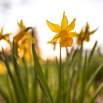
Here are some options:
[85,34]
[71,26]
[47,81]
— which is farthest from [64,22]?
[47,81]

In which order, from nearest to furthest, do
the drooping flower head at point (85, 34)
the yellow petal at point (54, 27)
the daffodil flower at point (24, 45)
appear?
the yellow petal at point (54, 27), the drooping flower head at point (85, 34), the daffodil flower at point (24, 45)

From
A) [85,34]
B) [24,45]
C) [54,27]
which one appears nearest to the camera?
[54,27]

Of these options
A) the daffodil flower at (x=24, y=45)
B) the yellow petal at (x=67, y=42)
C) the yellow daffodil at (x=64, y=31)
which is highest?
the yellow daffodil at (x=64, y=31)

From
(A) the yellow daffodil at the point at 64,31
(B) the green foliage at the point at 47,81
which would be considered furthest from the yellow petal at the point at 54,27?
(B) the green foliage at the point at 47,81

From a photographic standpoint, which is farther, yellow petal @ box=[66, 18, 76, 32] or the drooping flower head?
the drooping flower head

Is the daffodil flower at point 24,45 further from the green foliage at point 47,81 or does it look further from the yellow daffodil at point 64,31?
the yellow daffodil at point 64,31

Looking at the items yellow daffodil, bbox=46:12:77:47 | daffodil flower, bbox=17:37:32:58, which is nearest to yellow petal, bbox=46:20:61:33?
yellow daffodil, bbox=46:12:77:47

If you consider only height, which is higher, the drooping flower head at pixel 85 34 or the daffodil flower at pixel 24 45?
the drooping flower head at pixel 85 34

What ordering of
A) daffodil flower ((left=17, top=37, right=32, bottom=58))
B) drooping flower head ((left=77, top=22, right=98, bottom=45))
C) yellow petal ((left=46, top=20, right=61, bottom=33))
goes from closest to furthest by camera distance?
yellow petal ((left=46, top=20, right=61, bottom=33))
drooping flower head ((left=77, top=22, right=98, bottom=45))
daffodil flower ((left=17, top=37, right=32, bottom=58))

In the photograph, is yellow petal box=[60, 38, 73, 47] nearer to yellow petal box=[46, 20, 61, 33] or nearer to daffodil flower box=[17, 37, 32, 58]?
yellow petal box=[46, 20, 61, 33]

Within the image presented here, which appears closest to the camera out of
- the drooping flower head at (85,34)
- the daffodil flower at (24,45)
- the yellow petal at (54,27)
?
the yellow petal at (54,27)

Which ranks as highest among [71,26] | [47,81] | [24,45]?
[71,26]

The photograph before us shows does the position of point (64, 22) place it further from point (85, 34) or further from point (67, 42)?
point (85, 34)
